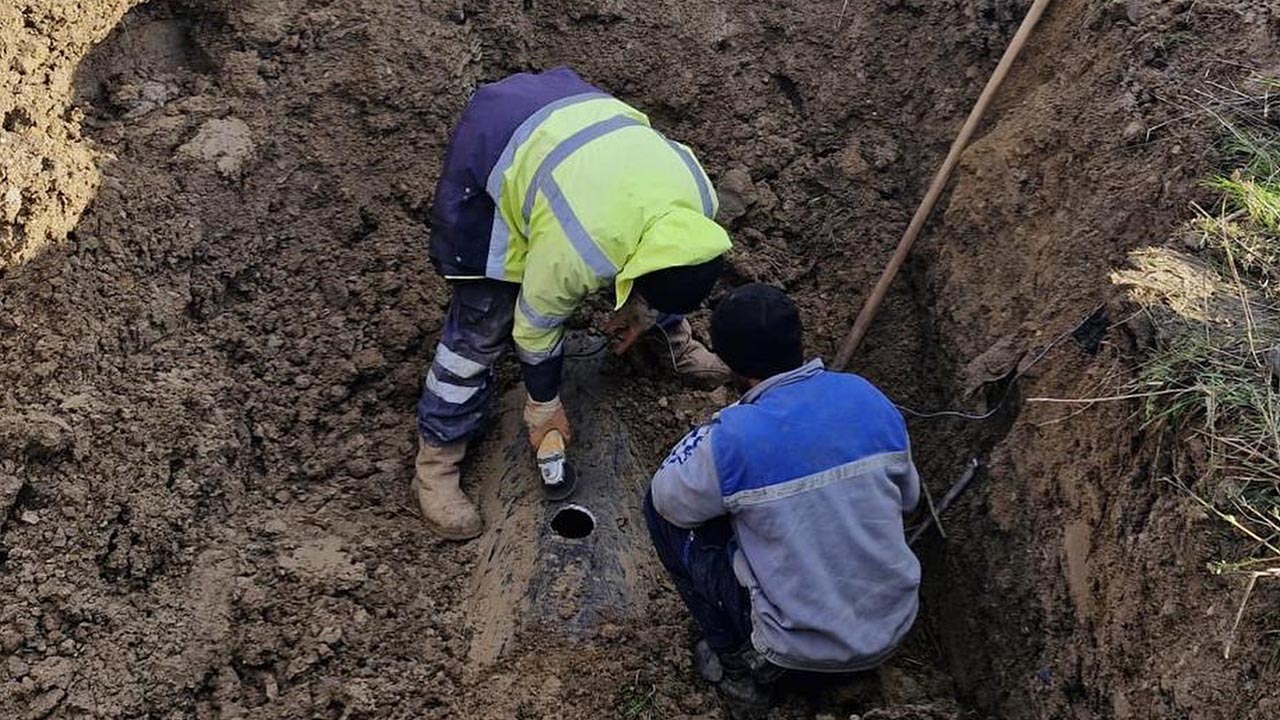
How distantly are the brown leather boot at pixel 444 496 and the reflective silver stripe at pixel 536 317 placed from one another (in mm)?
694

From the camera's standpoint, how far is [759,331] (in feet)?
9.13

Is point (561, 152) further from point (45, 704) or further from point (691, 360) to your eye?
point (45, 704)

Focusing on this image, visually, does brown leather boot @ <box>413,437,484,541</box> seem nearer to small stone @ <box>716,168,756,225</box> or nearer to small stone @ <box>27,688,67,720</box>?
small stone @ <box>27,688,67,720</box>

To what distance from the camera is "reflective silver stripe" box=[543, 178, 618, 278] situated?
3070mm

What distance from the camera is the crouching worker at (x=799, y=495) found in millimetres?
2725

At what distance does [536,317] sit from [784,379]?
32.9 inches

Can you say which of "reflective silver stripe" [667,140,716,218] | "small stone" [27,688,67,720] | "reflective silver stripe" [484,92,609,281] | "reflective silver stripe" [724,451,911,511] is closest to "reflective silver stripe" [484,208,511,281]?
"reflective silver stripe" [484,92,609,281]

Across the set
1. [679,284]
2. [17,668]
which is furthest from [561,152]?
[17,668]

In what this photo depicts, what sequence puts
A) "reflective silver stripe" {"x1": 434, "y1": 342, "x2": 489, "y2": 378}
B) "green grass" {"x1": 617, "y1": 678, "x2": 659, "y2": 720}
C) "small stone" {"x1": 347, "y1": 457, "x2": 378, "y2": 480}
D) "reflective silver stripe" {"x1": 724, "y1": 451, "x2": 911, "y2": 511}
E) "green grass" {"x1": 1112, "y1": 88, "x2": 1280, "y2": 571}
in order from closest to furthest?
"green grass" {"x1": 1112, "y1": 88, "x2": 1280, "y2": 571}
"reflective silver stripe" {"x1": 724, "y1": 451, "x2": 911, "y2": 511}
"green grass" {"x1": 617, "y1": 678, "x2": 659, "y2": 720}
"reflective silver stripe" {"x1": 434, "y1": 342, "x2": 489, "y2": 378}
"small stone" {"x1": 347, "y1": 457, "x2": 378, "y2": 480}

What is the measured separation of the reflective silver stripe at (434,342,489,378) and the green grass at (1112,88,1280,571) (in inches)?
78.5

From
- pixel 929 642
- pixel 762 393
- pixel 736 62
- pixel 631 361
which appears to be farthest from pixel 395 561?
pixel 736 62

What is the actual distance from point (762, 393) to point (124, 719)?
1960 mm

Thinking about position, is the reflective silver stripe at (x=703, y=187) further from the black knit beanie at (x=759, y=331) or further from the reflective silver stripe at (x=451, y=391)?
the reflective silver stripe at (x=451, y=391)

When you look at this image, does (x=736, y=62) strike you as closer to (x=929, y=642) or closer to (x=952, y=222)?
(x=952, y=222)
